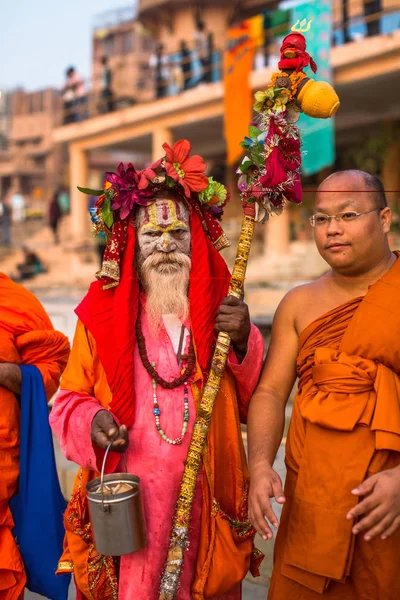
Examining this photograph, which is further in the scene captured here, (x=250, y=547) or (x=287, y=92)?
(x=250, y=547)

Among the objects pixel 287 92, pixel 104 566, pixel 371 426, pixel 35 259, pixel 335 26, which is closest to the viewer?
pixel 371 426

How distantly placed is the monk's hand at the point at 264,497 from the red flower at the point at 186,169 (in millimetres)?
1228

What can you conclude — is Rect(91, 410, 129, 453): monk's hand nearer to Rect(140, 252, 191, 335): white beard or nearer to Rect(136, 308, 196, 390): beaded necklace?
Rect(136, 308, 196, 390): beaded necklace

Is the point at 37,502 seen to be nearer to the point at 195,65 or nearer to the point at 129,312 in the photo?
the point at 129,312

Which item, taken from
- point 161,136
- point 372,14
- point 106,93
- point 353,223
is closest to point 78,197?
point 106,93

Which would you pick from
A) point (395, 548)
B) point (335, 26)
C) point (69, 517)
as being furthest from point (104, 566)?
point (335, 26)

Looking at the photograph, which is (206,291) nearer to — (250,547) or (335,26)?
(250,547)

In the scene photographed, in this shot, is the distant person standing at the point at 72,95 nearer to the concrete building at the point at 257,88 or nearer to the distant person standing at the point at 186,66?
the concrete building at the point at 257,88

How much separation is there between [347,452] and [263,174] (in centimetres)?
112

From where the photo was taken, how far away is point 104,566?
2785 millimetres

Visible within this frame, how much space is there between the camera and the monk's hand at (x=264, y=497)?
7.64 feet

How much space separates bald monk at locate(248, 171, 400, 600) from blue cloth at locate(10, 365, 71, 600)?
52.0 inches

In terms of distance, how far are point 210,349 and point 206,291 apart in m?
0.25

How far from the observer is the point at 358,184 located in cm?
253
